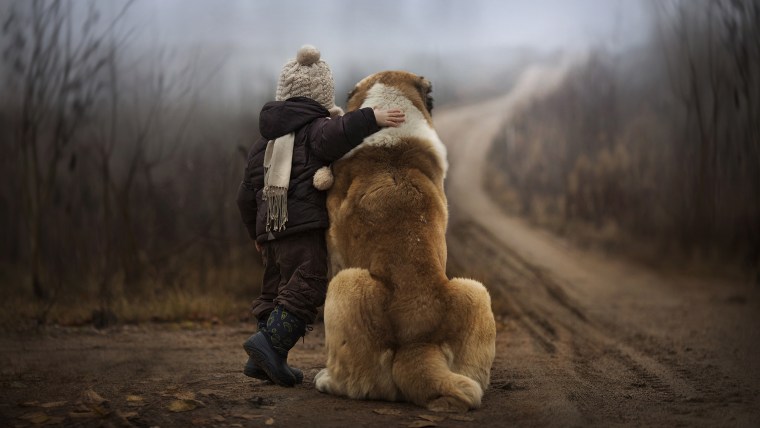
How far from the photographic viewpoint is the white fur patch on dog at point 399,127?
149 inches

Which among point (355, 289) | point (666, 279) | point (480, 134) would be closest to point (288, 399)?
point (355, 289)

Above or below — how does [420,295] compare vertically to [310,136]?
below

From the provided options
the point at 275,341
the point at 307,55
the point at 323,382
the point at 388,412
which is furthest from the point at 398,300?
the point at 307,55

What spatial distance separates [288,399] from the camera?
3725 millimetres

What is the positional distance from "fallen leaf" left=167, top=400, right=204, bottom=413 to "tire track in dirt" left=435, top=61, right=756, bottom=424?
185 centimetres

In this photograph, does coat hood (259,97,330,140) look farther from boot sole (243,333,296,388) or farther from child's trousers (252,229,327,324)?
boot sole (243,333,296,388)

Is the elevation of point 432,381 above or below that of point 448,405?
above

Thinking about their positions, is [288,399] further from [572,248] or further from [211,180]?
[572,248]

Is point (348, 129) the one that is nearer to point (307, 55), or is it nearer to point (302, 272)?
point (307, 55)

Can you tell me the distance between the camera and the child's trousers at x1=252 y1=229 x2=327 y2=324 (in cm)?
391

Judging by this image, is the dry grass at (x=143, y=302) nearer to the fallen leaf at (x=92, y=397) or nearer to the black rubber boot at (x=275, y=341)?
the fallen leaf at (x=92, y=397)

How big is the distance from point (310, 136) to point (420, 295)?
1.10 metres

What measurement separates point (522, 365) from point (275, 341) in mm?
2003

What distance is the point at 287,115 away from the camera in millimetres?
3982
